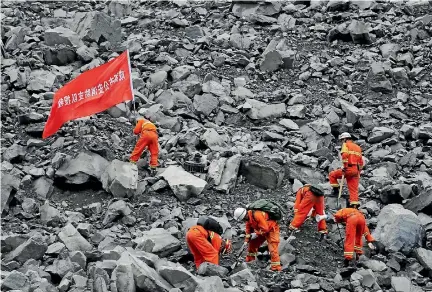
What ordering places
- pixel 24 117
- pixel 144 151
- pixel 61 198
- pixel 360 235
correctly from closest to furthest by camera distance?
1. pixel 360 235
2. pixel 61 198
3. pixel 144 151
4. pixel 24 117

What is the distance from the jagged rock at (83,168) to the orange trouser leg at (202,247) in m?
4.30

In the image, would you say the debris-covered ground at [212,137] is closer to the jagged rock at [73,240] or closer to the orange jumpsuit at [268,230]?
the jagged rock at [73,240]

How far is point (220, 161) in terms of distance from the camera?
1447 cm

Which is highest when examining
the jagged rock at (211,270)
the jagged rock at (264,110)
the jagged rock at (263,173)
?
the jagged rock at (211,270)

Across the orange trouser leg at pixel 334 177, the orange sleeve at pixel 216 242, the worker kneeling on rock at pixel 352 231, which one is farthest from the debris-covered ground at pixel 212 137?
the orange sleeve at pixel 216 242

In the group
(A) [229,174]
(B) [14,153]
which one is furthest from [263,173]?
(B) [14,153]

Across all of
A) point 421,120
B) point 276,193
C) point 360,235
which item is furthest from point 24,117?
point 421,120

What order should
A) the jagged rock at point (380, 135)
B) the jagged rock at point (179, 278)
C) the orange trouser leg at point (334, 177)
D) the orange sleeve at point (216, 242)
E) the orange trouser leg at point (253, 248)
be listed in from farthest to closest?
1. the jagged rock at point (380, 135)
2. the orange trouser leg at point (334, 177)
3. the orange trouser leg at point (253, 248)
4. the orange sleeve at point (216, 242)
5. the jagged rock at point (179, 278)

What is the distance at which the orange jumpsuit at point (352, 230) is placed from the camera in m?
11.2

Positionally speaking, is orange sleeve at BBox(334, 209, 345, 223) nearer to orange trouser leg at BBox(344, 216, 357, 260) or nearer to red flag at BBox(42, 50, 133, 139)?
orange trouser leg at BBox(344, 216, 357, 260)

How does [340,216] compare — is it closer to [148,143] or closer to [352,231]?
[352,231]

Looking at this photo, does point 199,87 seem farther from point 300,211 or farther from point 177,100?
point 300,211

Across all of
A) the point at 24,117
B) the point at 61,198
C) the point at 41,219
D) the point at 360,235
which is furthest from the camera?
the point at 24,117

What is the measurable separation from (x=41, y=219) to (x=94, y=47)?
9.99 meters
